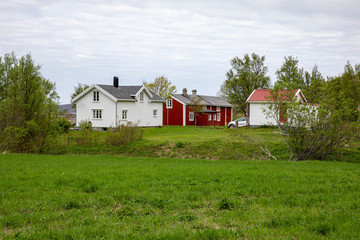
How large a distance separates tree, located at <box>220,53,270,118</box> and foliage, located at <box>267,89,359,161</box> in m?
31.4

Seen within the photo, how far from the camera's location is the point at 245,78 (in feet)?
156

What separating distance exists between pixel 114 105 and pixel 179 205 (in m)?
33.4

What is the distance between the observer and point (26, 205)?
6543 mm

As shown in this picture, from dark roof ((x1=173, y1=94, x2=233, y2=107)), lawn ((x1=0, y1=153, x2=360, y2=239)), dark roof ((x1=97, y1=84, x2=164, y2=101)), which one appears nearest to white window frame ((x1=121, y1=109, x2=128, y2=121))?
dark roof ((x1=97, y1=84, x2=164, y2=101))

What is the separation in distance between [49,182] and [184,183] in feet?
11.7

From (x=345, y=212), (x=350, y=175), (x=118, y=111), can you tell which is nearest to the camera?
(x=345, y=212)

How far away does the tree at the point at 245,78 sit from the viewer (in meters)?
47.6

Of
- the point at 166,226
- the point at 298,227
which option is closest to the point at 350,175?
the point at 298,227

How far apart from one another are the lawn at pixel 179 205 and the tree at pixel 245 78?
125ft

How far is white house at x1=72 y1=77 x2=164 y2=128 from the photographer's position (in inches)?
1540

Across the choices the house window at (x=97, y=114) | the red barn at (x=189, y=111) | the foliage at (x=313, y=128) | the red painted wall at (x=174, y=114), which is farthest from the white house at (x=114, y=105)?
the foliage at (x=313, y=128)

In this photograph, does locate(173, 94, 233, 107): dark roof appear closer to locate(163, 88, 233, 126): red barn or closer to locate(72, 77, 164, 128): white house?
locate(163, 88, 233, 126): red barn

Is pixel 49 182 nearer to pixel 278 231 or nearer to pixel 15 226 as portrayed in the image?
pixel 15 226

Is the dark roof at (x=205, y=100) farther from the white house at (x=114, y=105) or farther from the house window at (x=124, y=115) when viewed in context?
the house window at (x=124, y=115)
